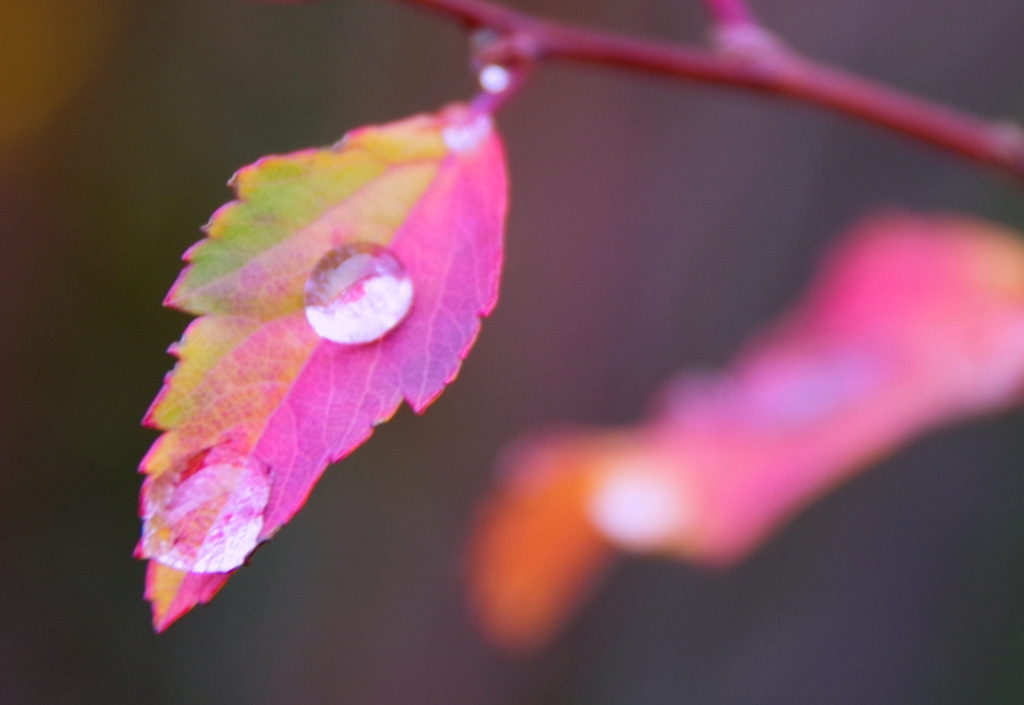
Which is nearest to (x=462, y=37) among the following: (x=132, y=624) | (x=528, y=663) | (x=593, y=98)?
(x=593, y=98)

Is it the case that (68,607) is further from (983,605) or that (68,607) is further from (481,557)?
(983,605)

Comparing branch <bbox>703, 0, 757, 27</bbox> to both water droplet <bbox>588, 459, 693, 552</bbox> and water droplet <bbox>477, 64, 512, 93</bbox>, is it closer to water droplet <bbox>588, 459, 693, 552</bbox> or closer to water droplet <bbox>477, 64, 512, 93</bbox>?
water droplet <bbox>477, 64, 512, 93</bbox>

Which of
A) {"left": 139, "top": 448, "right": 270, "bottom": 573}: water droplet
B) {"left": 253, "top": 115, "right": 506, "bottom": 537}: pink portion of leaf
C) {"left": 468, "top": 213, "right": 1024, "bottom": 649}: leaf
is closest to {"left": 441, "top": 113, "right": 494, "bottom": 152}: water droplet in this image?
{"left": 253, "top": 115, "right": 506, "bottom": 537}: pink portion of leaf

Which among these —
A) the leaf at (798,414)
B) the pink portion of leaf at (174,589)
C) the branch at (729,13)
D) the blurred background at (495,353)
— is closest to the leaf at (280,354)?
the pink portion of leaf at (174,589)

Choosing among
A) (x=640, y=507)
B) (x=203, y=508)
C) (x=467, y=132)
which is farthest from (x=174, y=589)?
(x=640, y=507)

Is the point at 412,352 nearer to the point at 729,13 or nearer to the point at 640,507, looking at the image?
the point at 729,13

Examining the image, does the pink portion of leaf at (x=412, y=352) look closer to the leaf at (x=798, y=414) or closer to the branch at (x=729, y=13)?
the branch at (x=729, y=13)
